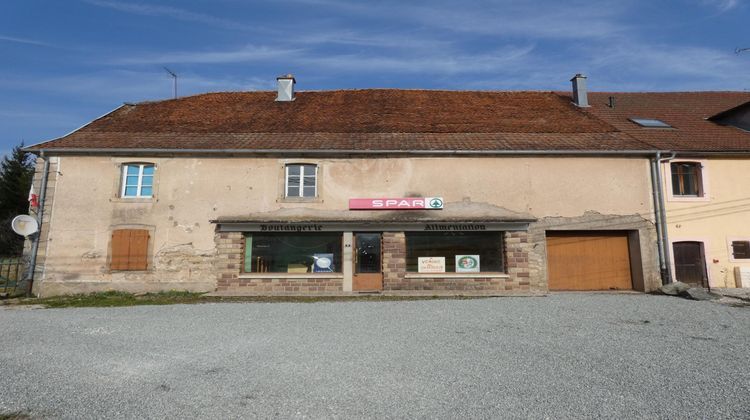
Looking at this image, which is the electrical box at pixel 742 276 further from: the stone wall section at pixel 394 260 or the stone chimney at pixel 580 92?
the stone wall section at pixel 394 260

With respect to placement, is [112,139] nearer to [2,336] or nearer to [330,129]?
[330,129]

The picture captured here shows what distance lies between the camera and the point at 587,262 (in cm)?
1342

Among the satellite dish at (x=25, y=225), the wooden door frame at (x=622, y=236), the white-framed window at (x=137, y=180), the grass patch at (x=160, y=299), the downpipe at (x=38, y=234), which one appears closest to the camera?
the grass patch at (x=160, y=299)

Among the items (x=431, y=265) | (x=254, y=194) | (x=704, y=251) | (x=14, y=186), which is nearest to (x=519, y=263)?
(x=431, y=265)

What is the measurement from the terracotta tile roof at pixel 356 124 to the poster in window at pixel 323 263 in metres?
3.50

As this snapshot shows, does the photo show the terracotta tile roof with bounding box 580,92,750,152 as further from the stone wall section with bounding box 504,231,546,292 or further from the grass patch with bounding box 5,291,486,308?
the grass patch with bounding box 5,291,486,308

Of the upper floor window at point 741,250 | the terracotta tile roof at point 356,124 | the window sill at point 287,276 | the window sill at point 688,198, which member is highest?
the terracotta tile roof at point 356,124

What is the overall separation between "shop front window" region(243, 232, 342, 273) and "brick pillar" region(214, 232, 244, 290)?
30 cm

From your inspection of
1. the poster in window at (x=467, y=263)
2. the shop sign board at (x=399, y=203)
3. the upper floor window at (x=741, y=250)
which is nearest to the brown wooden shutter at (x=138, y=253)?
the shop sign board at (x=399, y=203)

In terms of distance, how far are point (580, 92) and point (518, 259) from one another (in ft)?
30.9

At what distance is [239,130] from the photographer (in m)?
14.8

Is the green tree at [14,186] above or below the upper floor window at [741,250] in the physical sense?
above

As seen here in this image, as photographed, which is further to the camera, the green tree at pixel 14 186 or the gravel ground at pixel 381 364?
the green tree at pixel 14 186

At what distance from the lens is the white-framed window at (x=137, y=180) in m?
13.3
